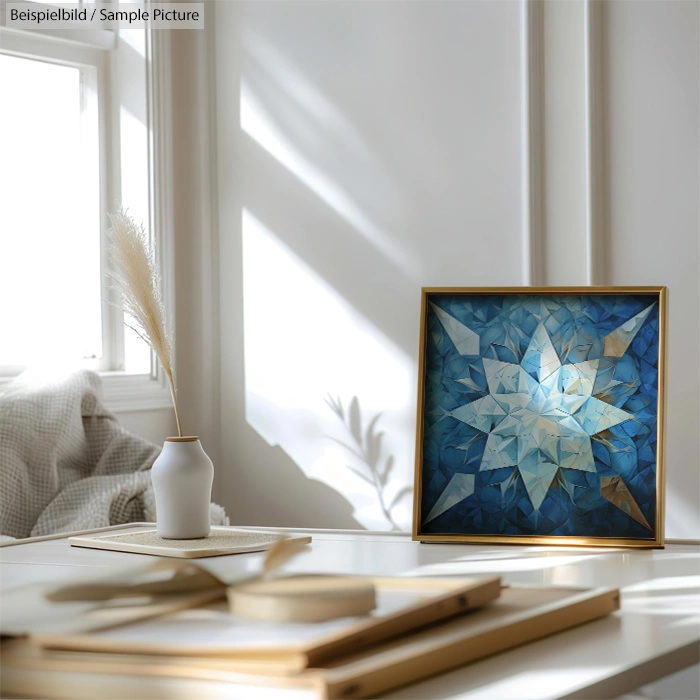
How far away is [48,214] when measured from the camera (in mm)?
3055

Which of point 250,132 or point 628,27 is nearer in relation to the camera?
point 628,27

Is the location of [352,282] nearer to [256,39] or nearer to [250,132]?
[250,132]

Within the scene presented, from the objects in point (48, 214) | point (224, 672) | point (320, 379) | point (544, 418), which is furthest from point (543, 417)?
point (48, 214)

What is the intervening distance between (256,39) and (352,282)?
84 centimetres

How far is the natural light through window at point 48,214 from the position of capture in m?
2.96

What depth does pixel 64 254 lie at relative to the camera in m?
3.09

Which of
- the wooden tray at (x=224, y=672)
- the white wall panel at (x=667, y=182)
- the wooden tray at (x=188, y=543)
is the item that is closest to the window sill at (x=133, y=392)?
the white wall panel at (x=667, y=182)

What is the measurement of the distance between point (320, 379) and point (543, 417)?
Result: 1.72 m

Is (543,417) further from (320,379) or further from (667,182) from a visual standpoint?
(320,379)

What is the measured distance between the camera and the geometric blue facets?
1.25m

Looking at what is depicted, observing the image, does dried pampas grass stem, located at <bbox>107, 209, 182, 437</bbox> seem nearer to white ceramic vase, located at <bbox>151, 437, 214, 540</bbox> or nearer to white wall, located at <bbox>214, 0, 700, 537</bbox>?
white ceramic vase, located at <bbox>151, 437, 214, 540</bbox>

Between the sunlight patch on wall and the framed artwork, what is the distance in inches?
58.5

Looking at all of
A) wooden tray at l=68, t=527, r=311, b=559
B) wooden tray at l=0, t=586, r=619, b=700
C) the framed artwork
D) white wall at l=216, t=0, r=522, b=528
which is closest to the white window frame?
white wall at l=216, t=0, r=522, b=528

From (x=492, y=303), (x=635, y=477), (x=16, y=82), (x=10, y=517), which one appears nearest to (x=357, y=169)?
(x=16, y=82)
